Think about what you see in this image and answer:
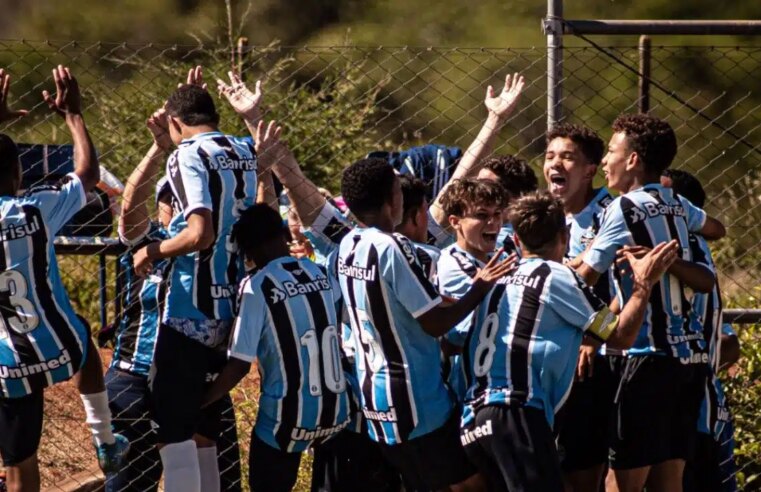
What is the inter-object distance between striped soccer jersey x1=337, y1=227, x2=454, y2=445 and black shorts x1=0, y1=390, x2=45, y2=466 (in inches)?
53.1

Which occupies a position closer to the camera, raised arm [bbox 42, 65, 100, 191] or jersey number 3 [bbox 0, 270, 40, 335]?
jersey number 3 [bbox 0, 270, 40, 335]

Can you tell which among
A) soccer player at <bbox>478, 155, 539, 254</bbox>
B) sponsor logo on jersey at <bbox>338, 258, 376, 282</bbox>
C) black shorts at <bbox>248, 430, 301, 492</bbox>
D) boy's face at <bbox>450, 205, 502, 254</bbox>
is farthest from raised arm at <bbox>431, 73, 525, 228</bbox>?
black shorts at <bbox>248, 430, 301, 492</bbox>

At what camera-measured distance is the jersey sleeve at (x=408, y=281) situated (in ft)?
16.8

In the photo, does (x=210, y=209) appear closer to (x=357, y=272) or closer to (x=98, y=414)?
(x=357, y=272)

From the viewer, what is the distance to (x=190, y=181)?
5.52 meters

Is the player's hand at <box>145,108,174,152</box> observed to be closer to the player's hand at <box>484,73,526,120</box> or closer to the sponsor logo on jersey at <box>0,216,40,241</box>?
the sponsor logo on jersey at <box>0,216,40,241</box>

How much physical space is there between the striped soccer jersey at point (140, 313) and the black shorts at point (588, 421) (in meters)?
1.78

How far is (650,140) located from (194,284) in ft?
6.43

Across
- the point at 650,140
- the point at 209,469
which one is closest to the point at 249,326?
the point at 209,469

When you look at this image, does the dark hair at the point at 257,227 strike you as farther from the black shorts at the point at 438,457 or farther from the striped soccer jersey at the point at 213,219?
the black shorts at the point at 438,457

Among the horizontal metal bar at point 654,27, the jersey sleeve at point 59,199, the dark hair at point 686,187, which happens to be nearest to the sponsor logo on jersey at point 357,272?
the jersey sleeve at point 59,199

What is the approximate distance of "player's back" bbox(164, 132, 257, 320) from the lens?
554cm

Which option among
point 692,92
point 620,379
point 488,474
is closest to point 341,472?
point 488,474

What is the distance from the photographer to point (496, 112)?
6082mm
